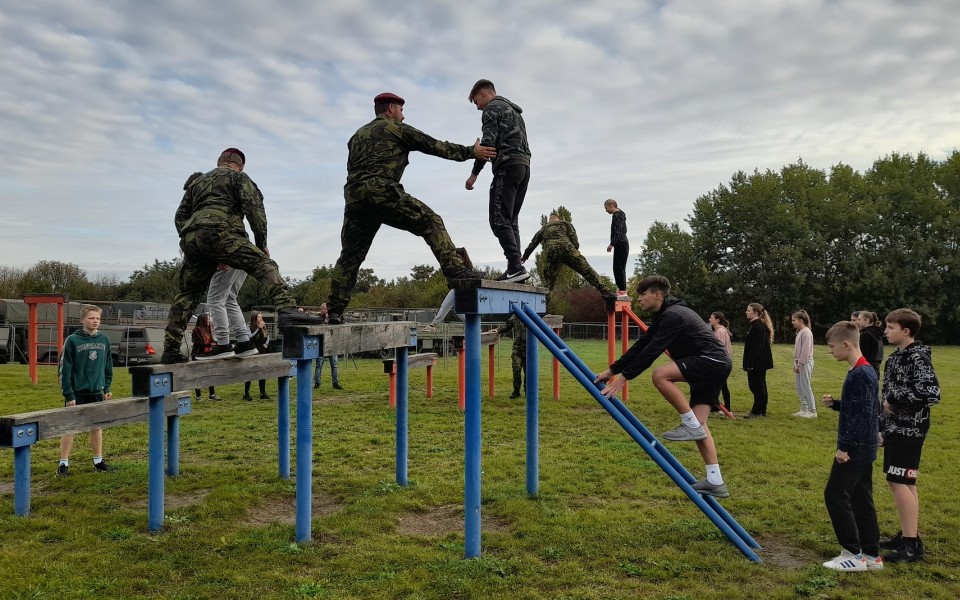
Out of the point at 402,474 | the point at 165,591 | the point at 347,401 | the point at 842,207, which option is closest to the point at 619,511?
the point at 402,474

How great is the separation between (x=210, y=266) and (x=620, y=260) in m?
8.43

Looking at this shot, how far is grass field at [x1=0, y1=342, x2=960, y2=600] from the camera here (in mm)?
4875

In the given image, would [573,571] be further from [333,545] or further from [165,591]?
[165,591]

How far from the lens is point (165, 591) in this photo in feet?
15.6

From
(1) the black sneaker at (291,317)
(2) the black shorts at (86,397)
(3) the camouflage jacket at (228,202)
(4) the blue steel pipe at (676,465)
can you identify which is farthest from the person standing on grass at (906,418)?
(2) the black shorts at (86,397)

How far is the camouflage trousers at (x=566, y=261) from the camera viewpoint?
12.3 meters

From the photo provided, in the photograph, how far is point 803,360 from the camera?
12.1 metres

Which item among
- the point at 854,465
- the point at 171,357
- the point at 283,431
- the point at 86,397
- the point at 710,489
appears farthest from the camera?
the point at 283,431

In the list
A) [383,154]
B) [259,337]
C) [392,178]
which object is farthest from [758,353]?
[383,154]

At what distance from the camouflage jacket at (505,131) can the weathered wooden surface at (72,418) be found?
160 inches

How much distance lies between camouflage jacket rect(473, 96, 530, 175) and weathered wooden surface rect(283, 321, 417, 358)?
6.65 feet

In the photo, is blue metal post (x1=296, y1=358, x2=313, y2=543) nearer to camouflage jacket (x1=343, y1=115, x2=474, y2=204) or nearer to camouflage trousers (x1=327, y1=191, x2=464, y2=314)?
camouflage trousers (x1=327, y1=191, x2=464, y2=314)

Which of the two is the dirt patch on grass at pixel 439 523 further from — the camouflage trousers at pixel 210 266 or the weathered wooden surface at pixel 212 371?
the camouflage trousers at pixel 210 266

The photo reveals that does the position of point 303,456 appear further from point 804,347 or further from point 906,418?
point 804,347
